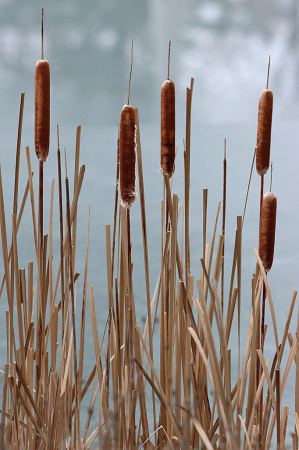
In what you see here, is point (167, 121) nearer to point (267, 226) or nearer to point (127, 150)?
point (127, 150)

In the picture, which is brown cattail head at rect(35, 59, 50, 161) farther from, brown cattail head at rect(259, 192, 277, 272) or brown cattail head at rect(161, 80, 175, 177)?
brown cattail head at rect(259, 192, 277, 272)

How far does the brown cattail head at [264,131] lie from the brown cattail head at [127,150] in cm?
29

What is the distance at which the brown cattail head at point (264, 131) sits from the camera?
86 centimetres

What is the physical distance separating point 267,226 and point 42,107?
41cm

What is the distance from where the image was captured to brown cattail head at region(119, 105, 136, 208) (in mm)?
666

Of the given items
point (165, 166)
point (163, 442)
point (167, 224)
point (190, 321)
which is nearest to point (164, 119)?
point (165, 166)

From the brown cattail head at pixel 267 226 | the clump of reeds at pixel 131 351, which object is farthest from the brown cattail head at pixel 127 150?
the brown cattail head at pixel 267 226

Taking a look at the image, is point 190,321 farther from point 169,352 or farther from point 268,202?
point 268,202

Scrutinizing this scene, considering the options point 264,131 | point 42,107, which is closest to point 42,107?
point 42,107

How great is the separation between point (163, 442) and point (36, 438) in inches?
9.3

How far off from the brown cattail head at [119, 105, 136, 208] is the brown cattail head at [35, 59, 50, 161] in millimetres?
155

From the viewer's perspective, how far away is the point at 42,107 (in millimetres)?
756

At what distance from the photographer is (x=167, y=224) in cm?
84

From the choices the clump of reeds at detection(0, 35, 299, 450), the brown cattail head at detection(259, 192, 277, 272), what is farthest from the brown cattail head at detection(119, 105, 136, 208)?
the brown cattail head at detection(259, 192, 277, 272)
